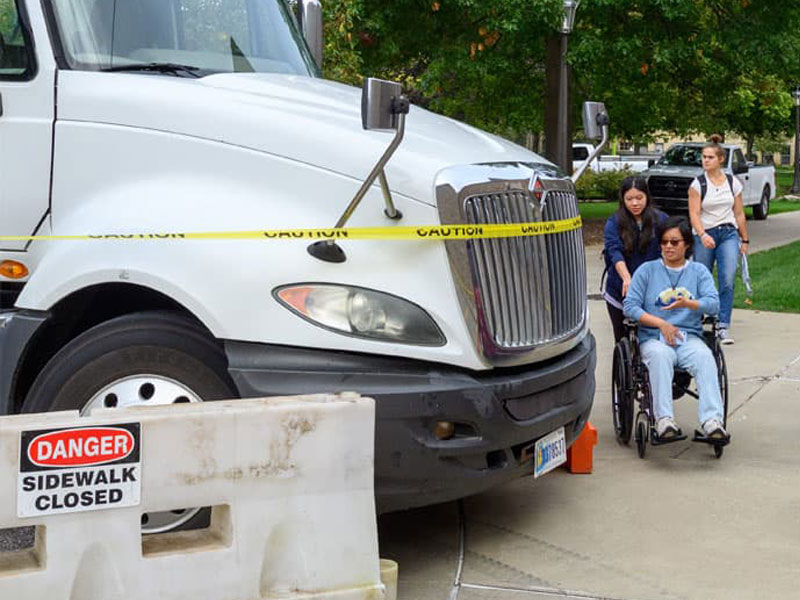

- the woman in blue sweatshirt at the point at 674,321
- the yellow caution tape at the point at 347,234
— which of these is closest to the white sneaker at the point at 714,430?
the woman in blue sweatshirt at the point at 674,321

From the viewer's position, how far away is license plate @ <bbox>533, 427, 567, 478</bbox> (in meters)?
5.42

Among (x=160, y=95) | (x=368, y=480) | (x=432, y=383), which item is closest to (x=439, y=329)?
(x=432, y=383)

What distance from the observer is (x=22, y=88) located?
17.5 ft

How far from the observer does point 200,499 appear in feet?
14.1

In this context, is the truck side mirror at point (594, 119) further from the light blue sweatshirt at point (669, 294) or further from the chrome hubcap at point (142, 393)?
the chrome hubcap at point (142, 393)

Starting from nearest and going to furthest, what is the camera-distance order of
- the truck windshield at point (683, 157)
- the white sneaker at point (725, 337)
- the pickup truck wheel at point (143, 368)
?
the pickup truck wheel at point (143, 368) < the white sneaker at point (725, 337) < the truck windshield at point (683, 157)

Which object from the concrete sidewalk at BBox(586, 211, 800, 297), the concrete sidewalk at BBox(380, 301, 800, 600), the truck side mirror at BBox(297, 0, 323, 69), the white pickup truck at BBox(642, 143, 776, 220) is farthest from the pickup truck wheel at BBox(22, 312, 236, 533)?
the white pickup truck at BBox(642, 143, 776, 220)

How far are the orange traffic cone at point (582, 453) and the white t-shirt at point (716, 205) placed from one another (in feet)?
15.5

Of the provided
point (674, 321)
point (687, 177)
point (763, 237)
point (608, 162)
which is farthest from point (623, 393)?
point (608, 162)

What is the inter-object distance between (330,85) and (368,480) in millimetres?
2129

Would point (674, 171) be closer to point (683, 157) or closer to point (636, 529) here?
point (683, 157)

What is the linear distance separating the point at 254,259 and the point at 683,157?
25.3m

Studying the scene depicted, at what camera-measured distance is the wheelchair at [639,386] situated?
7.15 meters

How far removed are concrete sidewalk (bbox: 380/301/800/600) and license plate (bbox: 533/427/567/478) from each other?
0.39 metres
